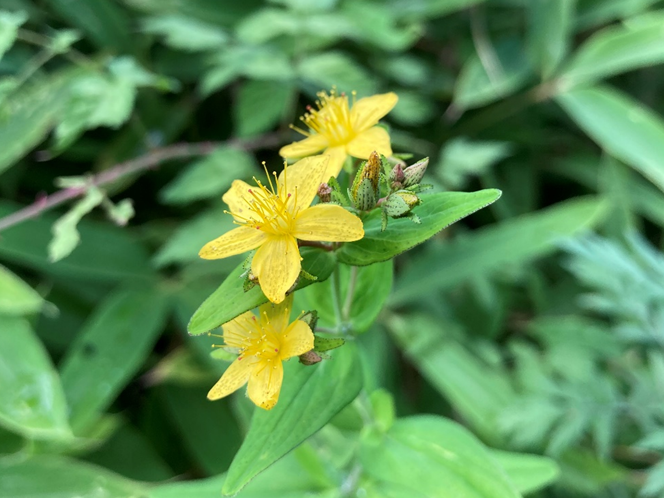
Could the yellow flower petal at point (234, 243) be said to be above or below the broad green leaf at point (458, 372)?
above

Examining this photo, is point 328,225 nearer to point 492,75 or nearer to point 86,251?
point 86,251

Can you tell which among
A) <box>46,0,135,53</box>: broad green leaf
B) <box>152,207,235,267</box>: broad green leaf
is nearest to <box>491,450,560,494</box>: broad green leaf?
<box>152,207,235,267</box>: broad green leaf

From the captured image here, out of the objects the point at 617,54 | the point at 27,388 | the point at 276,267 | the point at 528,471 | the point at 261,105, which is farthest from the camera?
the point at 617,54

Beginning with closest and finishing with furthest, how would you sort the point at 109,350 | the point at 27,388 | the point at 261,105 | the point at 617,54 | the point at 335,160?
the point at 335,160 → the point at 27,388 → the point at 109,350 → the point at 261,105 → the point at 617,54

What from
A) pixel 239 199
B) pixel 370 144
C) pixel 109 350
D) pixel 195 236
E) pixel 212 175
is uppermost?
pixel 370 144

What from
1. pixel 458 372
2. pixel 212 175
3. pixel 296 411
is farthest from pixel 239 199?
pixel 458 372

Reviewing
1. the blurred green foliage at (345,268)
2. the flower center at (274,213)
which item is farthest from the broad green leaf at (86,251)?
the flower center at (274,213)

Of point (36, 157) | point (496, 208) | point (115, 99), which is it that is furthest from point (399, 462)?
point (36, 157)

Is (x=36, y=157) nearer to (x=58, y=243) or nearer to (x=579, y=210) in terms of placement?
(x=58, y=243)

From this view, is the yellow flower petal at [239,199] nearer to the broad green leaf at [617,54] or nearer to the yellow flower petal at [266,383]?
the yellow flower petal at [266,383]
